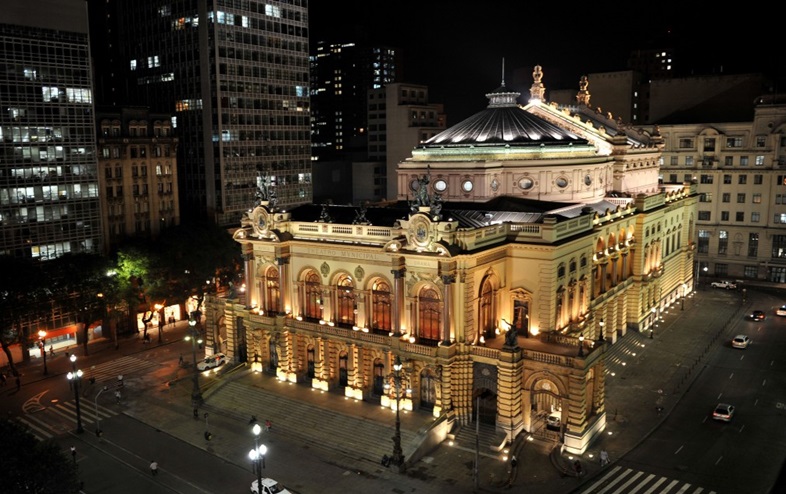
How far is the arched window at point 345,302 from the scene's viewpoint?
6475cm

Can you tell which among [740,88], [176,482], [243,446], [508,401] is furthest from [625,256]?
[740,88]

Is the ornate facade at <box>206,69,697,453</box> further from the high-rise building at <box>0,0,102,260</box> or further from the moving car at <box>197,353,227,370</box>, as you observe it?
the high-rise building at <box>0,0,102,260</box>

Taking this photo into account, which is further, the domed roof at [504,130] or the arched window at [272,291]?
the domed roof at [504,130]

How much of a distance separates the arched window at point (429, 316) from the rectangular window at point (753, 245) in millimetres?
81456

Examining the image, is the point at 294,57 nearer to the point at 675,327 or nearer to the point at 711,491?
the point at 675,327

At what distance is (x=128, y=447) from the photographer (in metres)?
57.8

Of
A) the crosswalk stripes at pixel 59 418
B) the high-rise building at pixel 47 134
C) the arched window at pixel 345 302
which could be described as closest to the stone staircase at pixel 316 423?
the arched window at pixel 345 302

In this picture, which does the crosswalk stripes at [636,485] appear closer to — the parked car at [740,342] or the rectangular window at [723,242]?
Result: the parked car at [740,342]

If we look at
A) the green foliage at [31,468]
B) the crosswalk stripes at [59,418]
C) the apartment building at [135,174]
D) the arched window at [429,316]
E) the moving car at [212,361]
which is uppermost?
the apartment building at [135,174]

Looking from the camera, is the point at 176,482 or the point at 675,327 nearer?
the point at 176,482

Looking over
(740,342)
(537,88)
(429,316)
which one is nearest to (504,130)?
(537,88)

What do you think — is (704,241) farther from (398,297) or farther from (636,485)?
(636,485)

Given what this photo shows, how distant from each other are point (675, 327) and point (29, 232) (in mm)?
81764

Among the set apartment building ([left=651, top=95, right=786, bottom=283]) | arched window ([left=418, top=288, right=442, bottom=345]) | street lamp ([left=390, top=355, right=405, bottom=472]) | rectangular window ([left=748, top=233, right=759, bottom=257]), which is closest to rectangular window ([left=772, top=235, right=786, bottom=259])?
apartment building ([left=651, top=95, right=786, bottom=283])
